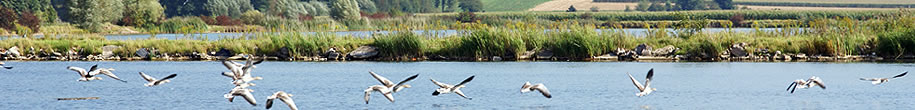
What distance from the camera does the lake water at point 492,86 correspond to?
56.7ft

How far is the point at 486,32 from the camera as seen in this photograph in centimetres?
2984

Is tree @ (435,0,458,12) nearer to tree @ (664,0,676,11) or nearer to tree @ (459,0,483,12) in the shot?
tree @ (459,0,483,12)

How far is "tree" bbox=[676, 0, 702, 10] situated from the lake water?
97105 mm

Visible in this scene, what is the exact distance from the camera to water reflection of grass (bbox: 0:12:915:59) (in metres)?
29.3

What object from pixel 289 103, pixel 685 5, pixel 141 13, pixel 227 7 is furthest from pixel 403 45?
pixel 685 5

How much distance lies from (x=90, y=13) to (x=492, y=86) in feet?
154

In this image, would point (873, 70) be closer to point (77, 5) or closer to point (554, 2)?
point (77, 5)

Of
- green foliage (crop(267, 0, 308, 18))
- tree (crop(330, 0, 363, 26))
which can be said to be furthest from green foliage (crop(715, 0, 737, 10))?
tree (crop(330, 0, 363, 26))

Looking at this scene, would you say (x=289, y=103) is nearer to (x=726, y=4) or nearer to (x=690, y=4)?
(x=726, y=4)

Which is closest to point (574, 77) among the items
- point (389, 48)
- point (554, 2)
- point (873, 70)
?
point (873, 70)

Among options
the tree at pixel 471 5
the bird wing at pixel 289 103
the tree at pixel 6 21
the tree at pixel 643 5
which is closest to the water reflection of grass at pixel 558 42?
the bird wing at pixel 289 103

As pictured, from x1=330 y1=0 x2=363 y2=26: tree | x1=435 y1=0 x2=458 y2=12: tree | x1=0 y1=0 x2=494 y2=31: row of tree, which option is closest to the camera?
x1=0 y1=0 x2=494 y2=31: row of tree

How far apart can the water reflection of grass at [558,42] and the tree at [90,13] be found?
3122cm

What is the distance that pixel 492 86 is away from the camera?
67.8 feet
